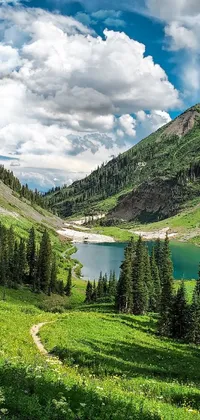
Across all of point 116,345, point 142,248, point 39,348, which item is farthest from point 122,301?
point 39,348

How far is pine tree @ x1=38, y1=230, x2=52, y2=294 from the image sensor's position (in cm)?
10925

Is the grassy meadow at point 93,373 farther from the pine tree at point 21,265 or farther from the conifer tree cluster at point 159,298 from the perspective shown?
the pine tree at point 21,265

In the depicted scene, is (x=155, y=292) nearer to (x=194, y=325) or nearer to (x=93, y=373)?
(x=194, y=325)

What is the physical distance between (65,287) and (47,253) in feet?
39.3

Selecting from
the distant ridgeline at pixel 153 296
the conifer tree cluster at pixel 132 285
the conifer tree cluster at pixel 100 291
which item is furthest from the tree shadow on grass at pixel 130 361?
the conifer tree cluster at pixel 100 291

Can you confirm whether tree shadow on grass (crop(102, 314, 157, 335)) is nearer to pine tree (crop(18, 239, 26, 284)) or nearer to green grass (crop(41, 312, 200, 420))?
green grass (crop(41, 312, 200, 420))

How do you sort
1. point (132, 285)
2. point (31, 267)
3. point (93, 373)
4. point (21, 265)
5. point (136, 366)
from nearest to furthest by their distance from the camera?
point (93, 373), point (136, 366), point (132, 285), point (21, 265), point (31, 267)

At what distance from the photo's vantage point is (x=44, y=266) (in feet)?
368

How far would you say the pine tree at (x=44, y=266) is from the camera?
358 feet

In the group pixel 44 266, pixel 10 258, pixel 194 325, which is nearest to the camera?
pixel 194 325

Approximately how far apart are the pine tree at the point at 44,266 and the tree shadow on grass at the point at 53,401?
9445 centimetres

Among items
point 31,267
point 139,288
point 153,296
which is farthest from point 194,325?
point 31,267

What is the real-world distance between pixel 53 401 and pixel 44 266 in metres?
101

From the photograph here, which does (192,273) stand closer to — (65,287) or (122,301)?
(65,287)
